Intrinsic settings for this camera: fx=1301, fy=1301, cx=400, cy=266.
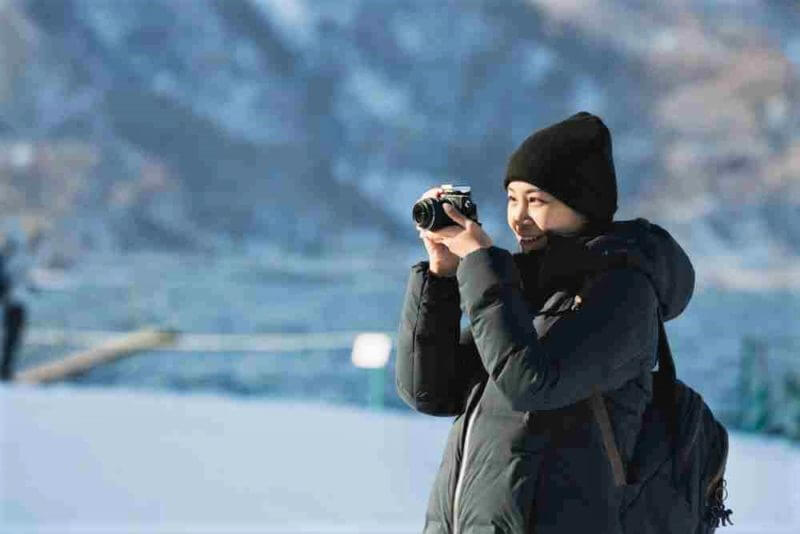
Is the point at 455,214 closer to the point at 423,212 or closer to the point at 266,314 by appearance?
the point at 423,212

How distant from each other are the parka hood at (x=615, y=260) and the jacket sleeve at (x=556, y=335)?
2cm

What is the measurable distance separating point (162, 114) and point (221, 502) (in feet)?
41.9

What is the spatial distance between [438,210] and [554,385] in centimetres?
20

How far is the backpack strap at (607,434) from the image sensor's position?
1.20 metres

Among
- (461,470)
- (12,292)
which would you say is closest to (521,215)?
(461,470)

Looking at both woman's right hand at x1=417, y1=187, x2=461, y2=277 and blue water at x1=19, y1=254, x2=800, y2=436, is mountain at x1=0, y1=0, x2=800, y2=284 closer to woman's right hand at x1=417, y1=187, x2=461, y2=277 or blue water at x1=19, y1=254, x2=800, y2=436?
blue water at x1=19, y1=254, x2=800, y2=436

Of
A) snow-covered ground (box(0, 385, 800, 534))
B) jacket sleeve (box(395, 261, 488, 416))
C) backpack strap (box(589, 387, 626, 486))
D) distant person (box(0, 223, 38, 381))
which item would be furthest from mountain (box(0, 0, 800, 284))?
backpack strap (box(589, 387, 626, 486))

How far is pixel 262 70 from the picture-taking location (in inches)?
681

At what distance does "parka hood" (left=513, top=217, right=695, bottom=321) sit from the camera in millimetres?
1220

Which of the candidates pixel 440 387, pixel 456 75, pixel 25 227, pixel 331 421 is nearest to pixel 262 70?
pixel 456 75

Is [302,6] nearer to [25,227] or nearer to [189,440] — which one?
[25,227]

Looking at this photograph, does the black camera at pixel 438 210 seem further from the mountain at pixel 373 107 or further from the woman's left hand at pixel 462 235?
the mountain at pixel 373 107

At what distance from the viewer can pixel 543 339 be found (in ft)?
3.84

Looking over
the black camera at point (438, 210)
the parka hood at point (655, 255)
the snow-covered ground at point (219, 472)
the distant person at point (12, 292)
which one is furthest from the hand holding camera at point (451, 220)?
the distant person at point (12, 292)
